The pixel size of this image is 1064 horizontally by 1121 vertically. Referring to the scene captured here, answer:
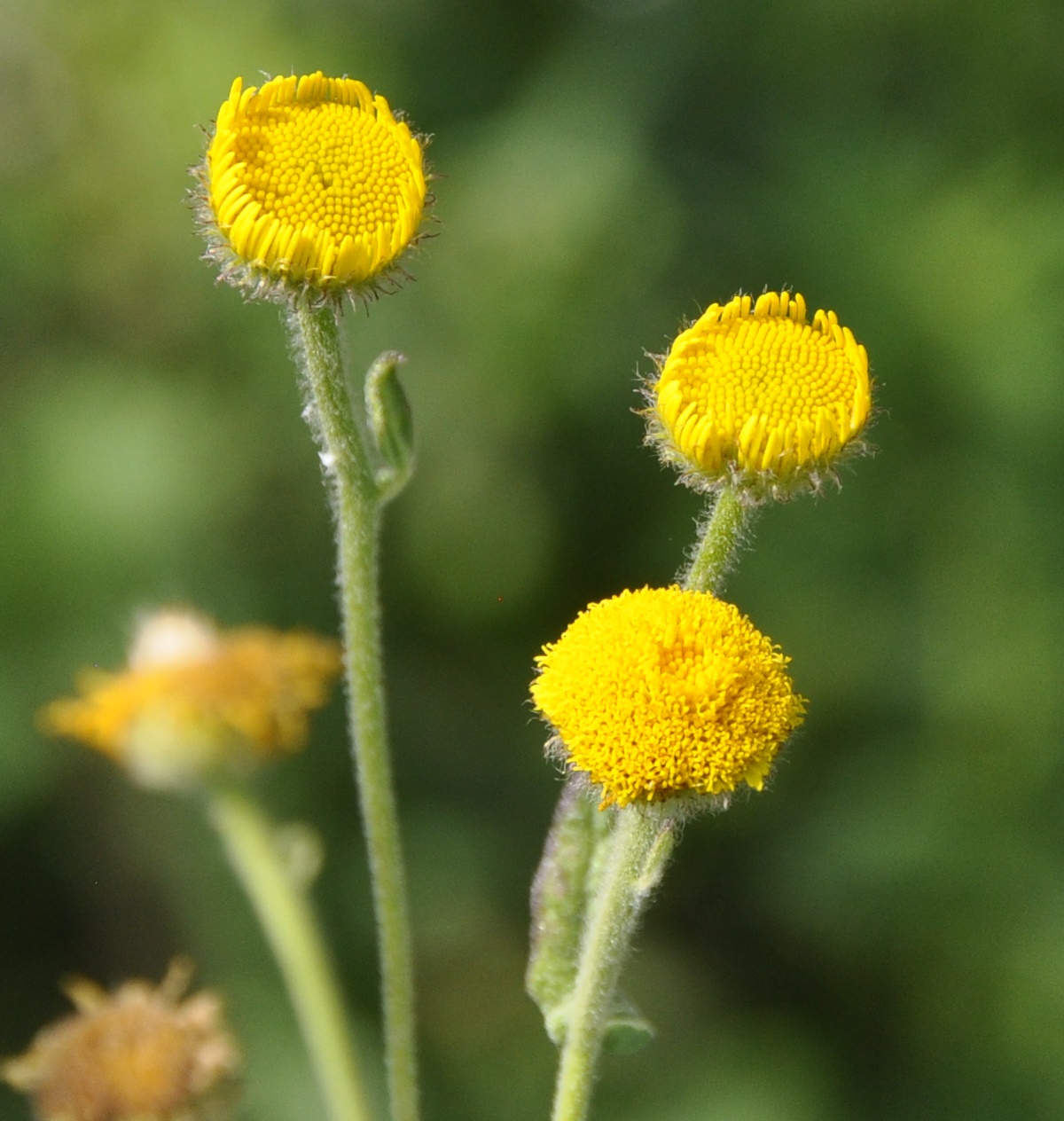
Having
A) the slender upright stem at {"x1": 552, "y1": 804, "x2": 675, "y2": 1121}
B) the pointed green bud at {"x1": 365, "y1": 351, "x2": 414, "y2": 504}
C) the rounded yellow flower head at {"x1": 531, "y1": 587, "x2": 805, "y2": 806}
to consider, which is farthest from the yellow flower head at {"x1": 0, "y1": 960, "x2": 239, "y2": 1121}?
the rounded yellow flower head at {"x1": 531, "y1": 587, "x2": 805, "y2": 806}

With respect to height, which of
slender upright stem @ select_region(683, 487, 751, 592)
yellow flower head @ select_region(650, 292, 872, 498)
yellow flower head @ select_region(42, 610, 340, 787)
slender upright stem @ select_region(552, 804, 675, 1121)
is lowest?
slender upright stem @ select_region(552, 804, 675, 1121)

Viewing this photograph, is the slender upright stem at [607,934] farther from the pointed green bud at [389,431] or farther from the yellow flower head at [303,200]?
the yellow flower head at [303,200]

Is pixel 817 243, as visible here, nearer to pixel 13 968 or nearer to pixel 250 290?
pixel 250 290

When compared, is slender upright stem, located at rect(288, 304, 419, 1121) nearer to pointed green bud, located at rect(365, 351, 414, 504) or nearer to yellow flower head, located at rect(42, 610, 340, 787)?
pointed green bud, located at rect(365, 351, 414, 504)

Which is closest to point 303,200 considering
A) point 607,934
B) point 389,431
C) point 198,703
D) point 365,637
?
point 389,431

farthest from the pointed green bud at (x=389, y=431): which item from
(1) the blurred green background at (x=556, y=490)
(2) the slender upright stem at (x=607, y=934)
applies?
(1) the blurred green background at (x=556, y=490)

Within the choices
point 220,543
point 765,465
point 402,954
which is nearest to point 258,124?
point 765,465
